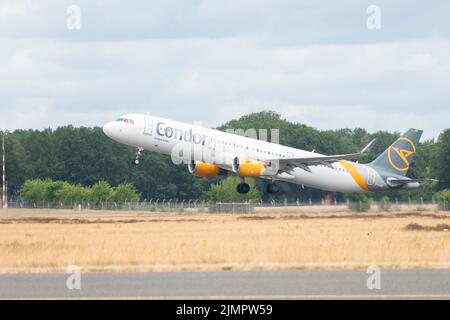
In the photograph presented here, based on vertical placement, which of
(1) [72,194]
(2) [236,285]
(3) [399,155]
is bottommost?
(2) [236,285]

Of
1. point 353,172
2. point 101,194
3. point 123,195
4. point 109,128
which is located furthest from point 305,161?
point 123,195

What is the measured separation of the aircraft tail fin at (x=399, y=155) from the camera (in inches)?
2645

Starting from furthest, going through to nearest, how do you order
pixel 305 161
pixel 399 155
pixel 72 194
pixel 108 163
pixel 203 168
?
pixel 108 163, pixel 72 194, pixel 399 155, pixel 305 161, pixel 203 168

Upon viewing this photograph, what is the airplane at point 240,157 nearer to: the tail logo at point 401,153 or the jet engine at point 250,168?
the jet engine at point 250,168

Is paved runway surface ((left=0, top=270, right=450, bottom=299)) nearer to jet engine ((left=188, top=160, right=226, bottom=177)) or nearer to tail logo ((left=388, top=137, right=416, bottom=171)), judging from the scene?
jet engine ((left=188, top=160, right=226, bottom=177))

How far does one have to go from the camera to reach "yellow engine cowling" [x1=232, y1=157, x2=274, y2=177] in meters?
55.7

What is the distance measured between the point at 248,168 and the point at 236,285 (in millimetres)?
35899

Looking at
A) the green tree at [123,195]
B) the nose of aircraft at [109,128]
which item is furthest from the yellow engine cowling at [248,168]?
the green tree at [123,195]

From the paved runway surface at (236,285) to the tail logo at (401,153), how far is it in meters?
45.3

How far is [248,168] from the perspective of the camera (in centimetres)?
5606

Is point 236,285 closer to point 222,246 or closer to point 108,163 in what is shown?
point 222,246

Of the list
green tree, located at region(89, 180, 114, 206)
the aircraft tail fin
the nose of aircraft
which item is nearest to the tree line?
green tree, located at region(89, 180, 114, 206)

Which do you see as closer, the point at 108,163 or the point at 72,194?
the point at 72,194
